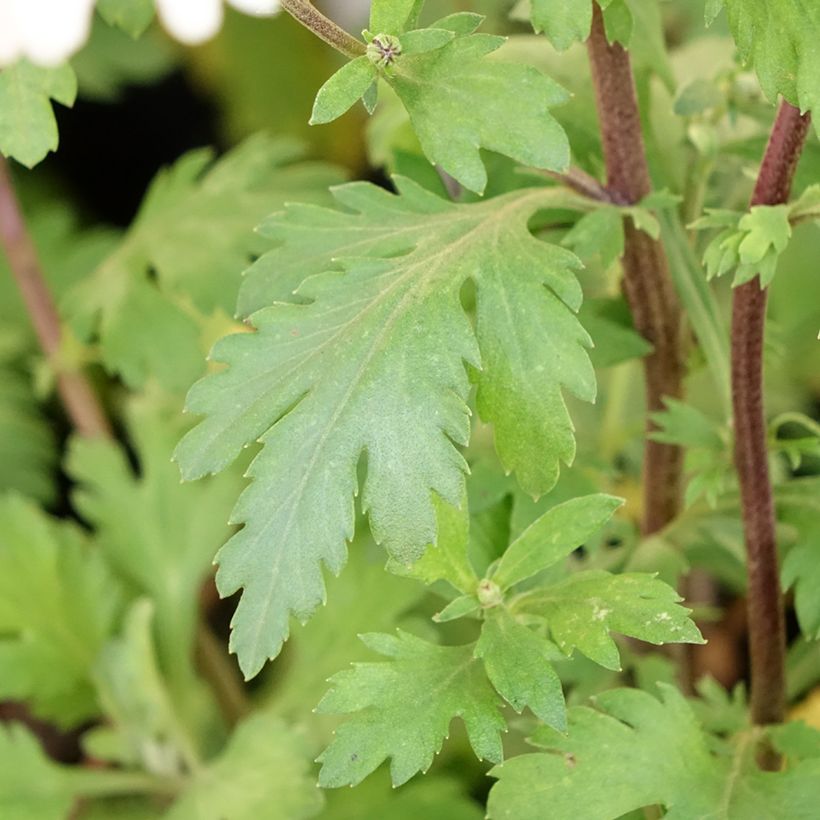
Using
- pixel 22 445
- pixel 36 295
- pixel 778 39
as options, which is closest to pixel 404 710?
pixel 778 39

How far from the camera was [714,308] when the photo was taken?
30.1 inches

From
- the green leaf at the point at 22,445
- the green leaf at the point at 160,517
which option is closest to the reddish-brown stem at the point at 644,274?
the green leaf at the point at 160,517

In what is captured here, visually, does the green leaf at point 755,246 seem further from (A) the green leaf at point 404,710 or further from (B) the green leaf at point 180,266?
(B) the green leaf at point 180,266

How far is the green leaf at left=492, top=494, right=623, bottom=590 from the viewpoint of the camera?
2.04ft

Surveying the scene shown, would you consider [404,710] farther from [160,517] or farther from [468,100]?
[160,517]

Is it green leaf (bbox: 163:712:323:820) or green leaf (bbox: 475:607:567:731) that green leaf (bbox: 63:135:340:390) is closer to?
green leaf (bbox: 163:712:323:820)

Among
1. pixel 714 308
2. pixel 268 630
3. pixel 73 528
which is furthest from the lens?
pixel 73 528

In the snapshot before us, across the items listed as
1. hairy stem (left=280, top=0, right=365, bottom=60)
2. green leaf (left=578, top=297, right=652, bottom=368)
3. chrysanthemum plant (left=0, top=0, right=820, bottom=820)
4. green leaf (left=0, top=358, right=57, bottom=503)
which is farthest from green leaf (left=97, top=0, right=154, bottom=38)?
green leaf (left=0, top=358, right=57, bottom=503)

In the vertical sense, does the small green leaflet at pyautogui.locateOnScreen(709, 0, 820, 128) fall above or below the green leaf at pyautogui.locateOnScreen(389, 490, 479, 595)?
above

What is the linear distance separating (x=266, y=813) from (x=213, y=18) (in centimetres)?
57

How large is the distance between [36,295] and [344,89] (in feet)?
2.21

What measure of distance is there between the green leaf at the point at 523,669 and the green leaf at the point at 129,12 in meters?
0.44

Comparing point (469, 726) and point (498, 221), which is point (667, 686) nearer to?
point (469, 726)

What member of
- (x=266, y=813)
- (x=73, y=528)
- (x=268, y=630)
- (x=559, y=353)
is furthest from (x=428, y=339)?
(x=73, y=528)
